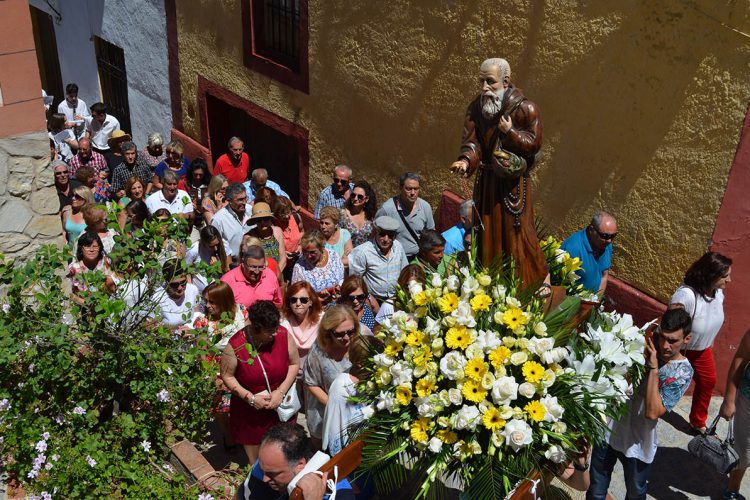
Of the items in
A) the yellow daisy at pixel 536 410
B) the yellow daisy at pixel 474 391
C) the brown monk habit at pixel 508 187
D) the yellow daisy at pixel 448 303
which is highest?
the brown monk habit at pixel 508 187

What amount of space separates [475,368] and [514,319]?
0.32m

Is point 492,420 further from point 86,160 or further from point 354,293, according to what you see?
point 86,160

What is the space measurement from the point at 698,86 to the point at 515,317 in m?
3.55

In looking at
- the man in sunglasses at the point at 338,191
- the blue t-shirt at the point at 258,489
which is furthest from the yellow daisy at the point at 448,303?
the man in sunglasses at the point at 338,191

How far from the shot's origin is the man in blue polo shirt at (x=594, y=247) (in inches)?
267

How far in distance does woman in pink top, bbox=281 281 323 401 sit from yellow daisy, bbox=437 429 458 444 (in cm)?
232

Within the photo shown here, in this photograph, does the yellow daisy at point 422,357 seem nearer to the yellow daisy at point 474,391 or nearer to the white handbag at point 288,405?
the yellow daisy at point 474,391

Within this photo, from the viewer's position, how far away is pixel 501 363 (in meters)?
3.94

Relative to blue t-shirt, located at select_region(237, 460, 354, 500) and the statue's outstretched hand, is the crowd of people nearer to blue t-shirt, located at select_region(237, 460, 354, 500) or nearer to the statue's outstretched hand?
blue t-shirt, located at select_region(237, 460, 354, 500)

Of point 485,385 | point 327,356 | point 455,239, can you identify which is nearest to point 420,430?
point 485,385

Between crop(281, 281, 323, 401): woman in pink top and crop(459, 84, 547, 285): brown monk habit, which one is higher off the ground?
crop(459, 84, 547, 285): brown monk habit

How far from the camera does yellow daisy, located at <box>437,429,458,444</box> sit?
3952mm

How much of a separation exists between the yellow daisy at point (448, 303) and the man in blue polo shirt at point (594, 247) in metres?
2.90

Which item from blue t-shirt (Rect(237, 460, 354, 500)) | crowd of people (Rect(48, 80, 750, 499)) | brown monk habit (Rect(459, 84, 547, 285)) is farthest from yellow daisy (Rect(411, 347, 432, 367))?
blue t-shirt (Rect(237, 460, 354, 500))
